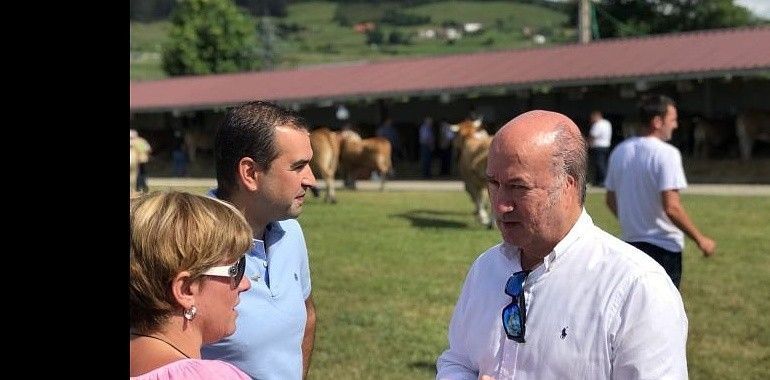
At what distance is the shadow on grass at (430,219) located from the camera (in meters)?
17.2

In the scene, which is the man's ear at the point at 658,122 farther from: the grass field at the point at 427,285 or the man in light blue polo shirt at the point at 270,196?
the man in light blue polo shirt at the point at 270,196

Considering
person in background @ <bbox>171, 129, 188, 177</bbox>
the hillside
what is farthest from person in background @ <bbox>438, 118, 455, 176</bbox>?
the hillside

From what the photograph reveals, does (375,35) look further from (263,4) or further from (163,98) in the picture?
(163,98)

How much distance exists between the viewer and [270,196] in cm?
333

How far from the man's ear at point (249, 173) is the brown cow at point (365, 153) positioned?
21.8 metres

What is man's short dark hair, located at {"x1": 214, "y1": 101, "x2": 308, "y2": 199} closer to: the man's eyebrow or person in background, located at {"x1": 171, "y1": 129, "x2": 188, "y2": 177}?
the man's eyebrow

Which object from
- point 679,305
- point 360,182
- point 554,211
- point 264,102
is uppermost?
point 264,102

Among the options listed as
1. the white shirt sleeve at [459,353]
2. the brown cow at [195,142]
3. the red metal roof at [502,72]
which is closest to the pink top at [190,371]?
the white shirt sleeve at [459,353]

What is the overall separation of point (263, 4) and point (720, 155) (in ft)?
420

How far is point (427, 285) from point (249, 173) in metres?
8.00

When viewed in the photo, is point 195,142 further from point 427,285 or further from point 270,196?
point 270,196

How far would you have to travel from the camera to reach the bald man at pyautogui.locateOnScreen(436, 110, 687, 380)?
259cm

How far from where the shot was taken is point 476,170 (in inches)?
674
